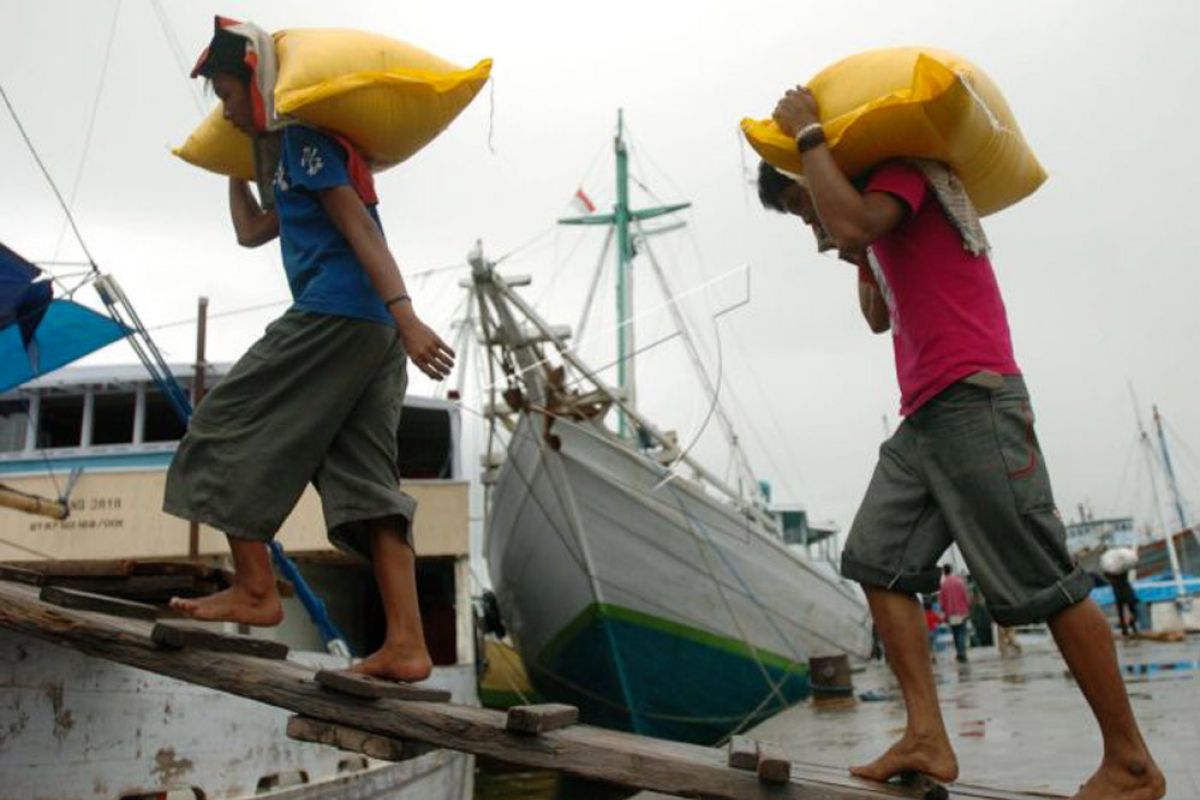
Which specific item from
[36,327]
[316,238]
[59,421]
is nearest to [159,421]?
[59,421]

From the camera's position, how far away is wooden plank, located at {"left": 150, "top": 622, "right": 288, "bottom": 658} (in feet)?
7.91

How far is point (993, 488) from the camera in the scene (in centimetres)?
227

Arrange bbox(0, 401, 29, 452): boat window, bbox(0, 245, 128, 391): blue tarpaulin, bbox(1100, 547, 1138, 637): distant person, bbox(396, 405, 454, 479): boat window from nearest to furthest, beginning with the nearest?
bbox(0, 245, 128, 391): blue tarpaulin < bbox(0, 401, 29, 452): boat window < bbox(396, 405, 454, 479): boat window < bbox(1100, 547, 1138, 637): distant person

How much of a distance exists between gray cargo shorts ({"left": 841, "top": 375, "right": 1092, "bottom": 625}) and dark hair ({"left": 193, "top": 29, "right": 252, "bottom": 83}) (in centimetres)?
201

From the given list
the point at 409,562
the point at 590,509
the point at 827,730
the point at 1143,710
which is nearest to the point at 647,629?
the point at 590,509

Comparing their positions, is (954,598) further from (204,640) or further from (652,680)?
(204,640)

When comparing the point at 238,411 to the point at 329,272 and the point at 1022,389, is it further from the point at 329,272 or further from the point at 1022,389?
the point at 1022,389

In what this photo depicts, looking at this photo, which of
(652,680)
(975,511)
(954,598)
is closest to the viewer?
(975,511)

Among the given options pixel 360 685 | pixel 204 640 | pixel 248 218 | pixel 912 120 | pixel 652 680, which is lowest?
pixel 652 680

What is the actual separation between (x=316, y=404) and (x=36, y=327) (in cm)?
555

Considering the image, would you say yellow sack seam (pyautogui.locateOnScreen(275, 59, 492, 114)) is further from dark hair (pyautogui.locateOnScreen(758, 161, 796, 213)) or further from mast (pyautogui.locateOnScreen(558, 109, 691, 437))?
mast (pyautogui.locateOnScreen(558, 109, 691, 437))

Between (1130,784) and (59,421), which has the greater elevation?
(59,421)

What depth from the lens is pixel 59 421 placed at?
468 inches

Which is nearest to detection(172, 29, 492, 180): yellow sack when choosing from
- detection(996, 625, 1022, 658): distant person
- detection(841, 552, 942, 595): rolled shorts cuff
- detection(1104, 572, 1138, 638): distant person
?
detection(841, 552, 942, 595): rolled shorts cuff
